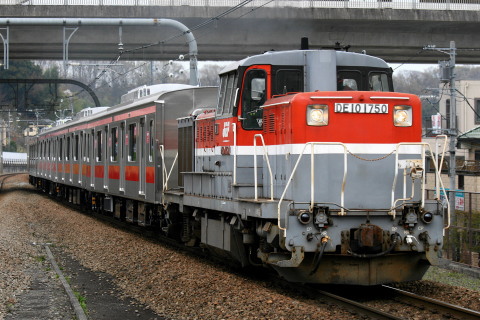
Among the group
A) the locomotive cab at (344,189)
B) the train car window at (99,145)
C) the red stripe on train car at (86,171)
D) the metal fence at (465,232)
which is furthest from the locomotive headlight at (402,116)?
A: the red stripe on train car at (86,171)

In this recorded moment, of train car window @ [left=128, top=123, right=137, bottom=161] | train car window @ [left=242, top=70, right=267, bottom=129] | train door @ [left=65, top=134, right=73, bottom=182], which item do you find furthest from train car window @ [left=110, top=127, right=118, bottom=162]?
train car window @ [left=242, top=70, right=267, bottom=129]

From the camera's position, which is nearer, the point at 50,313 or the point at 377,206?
the point at 50,313

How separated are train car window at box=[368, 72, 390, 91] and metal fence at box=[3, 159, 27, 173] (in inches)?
3948

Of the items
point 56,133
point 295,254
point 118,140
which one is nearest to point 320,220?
point 295,254

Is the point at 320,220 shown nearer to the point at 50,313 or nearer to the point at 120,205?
the point at 50,313

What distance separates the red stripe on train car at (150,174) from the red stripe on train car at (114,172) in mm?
3668

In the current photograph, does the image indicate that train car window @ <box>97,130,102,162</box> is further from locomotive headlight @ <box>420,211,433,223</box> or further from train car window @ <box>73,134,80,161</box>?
locomotive headlight @ <box>420,211,433,223</box>

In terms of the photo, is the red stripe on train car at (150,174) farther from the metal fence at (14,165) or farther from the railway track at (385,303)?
the metal fence at (14,165)

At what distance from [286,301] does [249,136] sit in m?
2.95

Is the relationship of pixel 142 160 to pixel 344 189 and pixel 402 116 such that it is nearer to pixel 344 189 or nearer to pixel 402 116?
pixel 344 189

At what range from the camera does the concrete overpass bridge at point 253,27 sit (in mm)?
31906

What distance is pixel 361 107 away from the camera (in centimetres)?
1050

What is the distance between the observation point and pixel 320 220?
32.9 ft

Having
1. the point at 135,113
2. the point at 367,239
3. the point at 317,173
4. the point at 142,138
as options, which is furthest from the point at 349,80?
the point at 135,113
